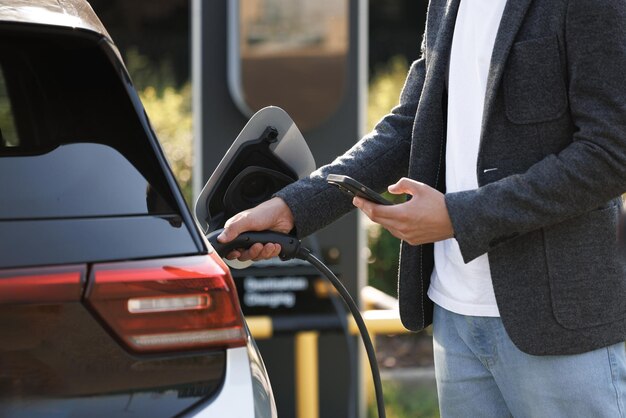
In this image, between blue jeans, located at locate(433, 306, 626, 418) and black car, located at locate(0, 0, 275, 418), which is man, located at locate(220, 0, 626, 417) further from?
black car, located at locate(0, 0, 275, 418)

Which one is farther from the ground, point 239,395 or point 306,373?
point 239,395

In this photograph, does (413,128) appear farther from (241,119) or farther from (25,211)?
(241,119)

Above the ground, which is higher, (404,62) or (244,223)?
(244,223)

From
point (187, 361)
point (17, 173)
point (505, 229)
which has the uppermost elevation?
point (17, 173)

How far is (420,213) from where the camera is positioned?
208cm

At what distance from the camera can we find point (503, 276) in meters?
2.12

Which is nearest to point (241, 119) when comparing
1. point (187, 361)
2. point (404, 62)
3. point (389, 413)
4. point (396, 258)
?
point (389, 413)

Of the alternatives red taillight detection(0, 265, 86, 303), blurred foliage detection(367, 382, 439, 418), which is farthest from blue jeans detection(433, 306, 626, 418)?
blurred foliage detection(367, 382, 439, 418)

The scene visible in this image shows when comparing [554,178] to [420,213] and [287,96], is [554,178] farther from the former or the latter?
[287,96]

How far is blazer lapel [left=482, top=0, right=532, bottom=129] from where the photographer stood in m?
2.08

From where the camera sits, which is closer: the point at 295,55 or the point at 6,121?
the point at 6,121

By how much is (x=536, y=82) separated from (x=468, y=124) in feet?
0.65

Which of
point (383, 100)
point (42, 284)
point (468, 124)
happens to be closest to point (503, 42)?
point (468, 124)

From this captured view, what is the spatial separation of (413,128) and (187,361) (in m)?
0.73
